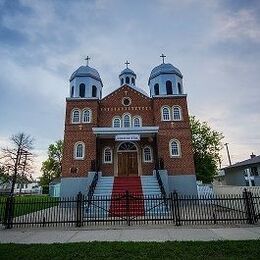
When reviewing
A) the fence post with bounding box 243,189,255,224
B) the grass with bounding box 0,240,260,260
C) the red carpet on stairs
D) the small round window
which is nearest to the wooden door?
the red carpet on stairs

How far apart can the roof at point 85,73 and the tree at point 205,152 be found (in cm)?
1978

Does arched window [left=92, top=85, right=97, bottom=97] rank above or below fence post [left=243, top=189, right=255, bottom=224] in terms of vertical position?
above

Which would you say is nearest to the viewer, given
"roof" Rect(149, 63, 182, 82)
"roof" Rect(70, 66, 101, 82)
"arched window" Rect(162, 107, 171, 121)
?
"arched window" Rect(162, 107, 171, 121)

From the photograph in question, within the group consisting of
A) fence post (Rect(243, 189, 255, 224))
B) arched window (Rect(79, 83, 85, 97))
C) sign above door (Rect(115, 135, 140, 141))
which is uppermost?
arched window (Rect(79, 83, 85, 97))

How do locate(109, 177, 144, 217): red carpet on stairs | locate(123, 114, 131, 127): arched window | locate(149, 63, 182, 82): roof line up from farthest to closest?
locate(149, 63, 182, 82): roof, locate(123, 114, 131, 127): arched window, locate(109, 177, 144, 217): red carpet on stairs

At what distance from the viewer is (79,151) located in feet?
71.2

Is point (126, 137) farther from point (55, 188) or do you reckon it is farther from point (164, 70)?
point (55, 188)

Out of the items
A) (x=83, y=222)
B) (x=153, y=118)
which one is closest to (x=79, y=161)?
(x=153, y=118)

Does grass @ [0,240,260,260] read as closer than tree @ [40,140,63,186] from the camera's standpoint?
Yes

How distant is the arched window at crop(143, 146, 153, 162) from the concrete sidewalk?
39.4 ft

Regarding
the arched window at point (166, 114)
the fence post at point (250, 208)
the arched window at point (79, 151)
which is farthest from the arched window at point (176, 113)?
the fence post at point (250, 208)

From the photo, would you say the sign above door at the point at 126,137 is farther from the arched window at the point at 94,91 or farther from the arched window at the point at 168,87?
the arched window at the point at 168,87

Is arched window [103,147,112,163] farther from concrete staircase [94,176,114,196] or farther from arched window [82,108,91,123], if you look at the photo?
arched window [82,108,91,123]

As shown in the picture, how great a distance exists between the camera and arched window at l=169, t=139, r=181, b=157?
70.9 ft
